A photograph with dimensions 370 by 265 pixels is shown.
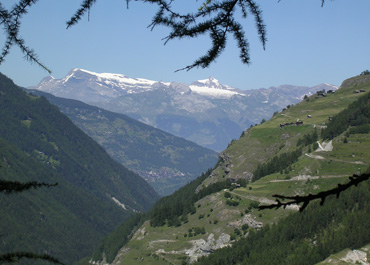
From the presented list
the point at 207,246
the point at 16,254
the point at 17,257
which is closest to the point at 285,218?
the point at 207,246

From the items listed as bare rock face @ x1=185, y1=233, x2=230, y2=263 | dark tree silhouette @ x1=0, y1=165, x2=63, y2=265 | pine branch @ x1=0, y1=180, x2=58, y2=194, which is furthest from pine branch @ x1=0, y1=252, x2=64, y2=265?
bare rock face @ x1=185, y1=233, x2=230, y2=263

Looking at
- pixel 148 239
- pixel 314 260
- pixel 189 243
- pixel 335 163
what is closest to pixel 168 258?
pixel 189 243

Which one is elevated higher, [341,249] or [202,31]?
[202,31]

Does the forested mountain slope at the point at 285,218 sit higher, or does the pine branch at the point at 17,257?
the pine branch at the point at 17,257

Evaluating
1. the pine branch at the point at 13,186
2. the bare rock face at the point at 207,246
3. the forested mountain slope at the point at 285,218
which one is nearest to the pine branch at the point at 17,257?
the pine branch at the point at 13,186

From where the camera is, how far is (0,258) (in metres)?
10.3

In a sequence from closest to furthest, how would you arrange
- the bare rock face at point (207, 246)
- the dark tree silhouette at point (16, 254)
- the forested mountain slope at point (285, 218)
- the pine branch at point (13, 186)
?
the dark tree silhouette at point (16, 254)
the pine branch at point (13, 186)
the forested mountain slope at point (285, 218)
the bare rock face at point (207, 246)

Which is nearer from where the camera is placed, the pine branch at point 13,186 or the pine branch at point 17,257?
the pine branch at point 17,257

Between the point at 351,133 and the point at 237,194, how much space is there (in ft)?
192

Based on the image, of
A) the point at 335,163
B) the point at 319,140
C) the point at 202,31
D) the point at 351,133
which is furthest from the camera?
the point at 319,140

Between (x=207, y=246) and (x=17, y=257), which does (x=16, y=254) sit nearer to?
(x=17, y=257)

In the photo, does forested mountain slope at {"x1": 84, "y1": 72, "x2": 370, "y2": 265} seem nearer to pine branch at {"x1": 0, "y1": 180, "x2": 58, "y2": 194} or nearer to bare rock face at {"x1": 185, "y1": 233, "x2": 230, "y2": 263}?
bare rock face at {"x1": 185, "y1": 233, "x2": 230, "y2": 263}

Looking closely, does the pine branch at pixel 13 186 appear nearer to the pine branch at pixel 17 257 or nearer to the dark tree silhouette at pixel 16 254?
the dark tree silhouette at pixel 16 254

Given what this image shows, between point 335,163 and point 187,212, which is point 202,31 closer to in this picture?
point 335,163
